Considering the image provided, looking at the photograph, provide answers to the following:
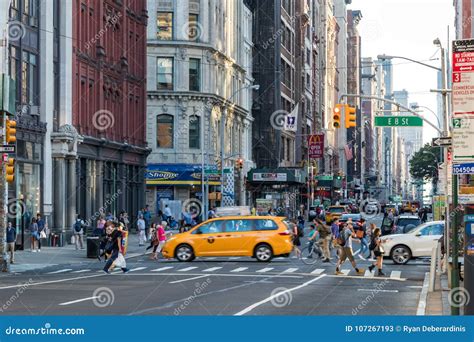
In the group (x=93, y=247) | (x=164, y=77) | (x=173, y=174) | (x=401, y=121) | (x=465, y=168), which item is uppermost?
(x=164, y=77)

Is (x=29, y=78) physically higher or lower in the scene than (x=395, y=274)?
higher

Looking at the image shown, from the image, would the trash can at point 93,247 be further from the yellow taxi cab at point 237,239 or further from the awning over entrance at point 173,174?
the awning over entrance at point 173,174

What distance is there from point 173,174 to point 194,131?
3853mm

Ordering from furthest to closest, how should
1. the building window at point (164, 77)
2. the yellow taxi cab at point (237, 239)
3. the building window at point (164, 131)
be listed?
the building window at point (164, 77), the building window at point (164, 131), the yellow taxi cab at point (237, 239)

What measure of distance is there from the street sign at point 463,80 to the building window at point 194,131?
2620 inches

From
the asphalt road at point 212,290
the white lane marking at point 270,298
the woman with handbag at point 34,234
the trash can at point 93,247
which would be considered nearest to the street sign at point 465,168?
the asphalt road at point 212,290

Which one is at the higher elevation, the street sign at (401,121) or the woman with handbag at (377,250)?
the street sign at (401,121)

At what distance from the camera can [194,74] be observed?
8344 cm

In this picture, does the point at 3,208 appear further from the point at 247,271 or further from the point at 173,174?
the point at 173,174

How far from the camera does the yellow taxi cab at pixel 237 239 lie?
4047 cm

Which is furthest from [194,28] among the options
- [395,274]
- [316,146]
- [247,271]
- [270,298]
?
[270,298]

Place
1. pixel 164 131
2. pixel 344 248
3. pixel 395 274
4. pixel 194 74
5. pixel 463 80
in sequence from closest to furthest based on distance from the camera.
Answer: pixel 463 80 → pixel 344 248 → pixel 395 274 → pixel 164 131 → pixel 194 74

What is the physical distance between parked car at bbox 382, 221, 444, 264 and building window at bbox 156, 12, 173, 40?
46.0m

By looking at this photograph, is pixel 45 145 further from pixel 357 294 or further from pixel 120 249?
pixel 357 294
